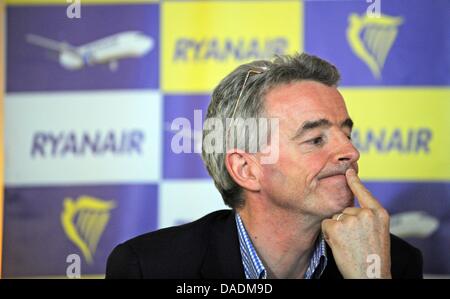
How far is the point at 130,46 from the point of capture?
6.16 feet

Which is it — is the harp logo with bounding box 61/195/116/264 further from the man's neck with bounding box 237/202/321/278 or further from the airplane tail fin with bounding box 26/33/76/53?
the man's neck with bounding box 237/202/321/278

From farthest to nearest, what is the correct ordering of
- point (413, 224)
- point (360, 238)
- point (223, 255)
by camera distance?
1. point (413, 224)
2. point (223, 255)
3. point (360, 238)

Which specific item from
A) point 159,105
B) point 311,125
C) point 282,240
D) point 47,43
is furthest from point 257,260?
point 47,43

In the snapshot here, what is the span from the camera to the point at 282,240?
4.42 ft

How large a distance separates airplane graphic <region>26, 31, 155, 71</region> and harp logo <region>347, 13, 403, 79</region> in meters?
0.62

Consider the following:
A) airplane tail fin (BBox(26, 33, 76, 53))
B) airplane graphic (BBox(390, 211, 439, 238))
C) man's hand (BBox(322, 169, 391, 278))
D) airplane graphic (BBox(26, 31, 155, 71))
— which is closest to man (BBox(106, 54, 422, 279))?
man's hand (BBox(322, 169, 391, 278))

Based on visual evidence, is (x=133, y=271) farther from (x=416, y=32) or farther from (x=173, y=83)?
(x=416, y=32)

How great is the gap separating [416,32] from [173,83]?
2.48 feet

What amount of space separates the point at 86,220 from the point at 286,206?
0.78 meters

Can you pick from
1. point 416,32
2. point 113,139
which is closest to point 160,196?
point 113,139

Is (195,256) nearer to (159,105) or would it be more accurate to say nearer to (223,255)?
(223,255)

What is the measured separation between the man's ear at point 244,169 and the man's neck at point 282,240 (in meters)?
0.06

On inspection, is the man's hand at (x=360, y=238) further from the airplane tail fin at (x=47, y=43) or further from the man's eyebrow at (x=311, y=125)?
the airplane tail fin at (x=47, y=43)

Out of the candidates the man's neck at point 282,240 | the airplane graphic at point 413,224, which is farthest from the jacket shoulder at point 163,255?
the airplane graphic at point 413,224
